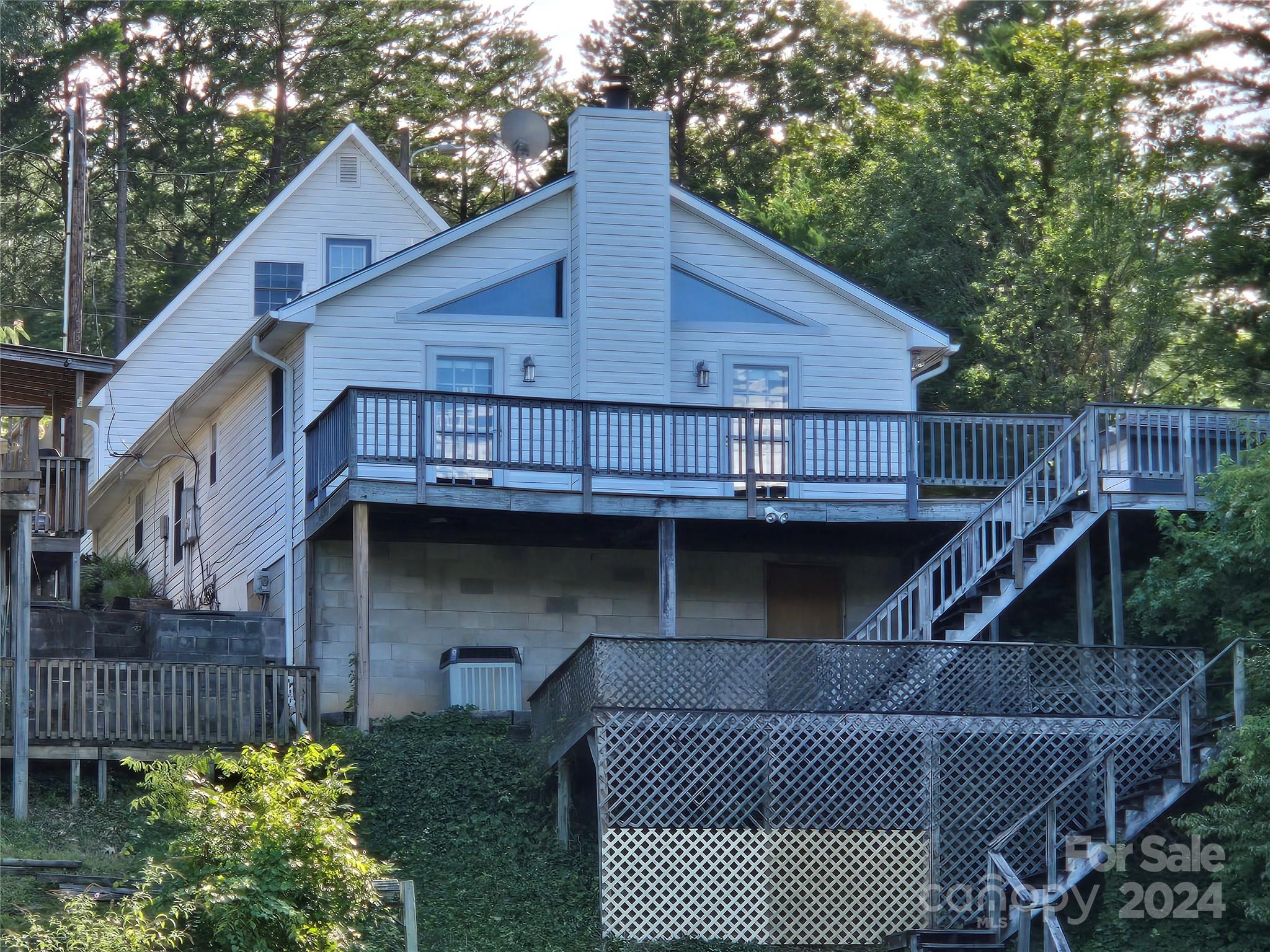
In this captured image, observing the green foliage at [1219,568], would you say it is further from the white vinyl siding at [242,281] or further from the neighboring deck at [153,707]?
the white vinyl siding at [242,281]

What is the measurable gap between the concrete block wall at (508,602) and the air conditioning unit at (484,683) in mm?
656

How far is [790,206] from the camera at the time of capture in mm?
40344

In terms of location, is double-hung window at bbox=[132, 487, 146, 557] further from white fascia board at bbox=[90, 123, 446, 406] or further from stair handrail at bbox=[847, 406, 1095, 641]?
stair handrail at bbox=[847, 406, 1095, 641]

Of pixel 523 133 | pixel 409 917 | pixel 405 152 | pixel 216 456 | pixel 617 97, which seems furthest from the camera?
pixel 405 152

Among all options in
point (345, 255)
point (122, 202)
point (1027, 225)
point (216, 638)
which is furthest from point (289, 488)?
point (122, 202)

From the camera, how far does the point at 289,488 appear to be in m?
26.3

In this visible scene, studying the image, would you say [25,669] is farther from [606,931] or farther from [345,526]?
[606,931]

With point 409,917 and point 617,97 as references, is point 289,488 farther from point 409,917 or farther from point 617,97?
point 409,917

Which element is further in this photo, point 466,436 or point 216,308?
point 216,308

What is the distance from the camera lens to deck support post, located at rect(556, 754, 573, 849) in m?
21.8

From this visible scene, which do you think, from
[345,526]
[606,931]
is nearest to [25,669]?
[345,526]

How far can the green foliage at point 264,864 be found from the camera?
612 inches

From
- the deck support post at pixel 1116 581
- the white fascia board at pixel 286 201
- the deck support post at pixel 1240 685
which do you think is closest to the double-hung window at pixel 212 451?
the white fascia board at pixel 286 201

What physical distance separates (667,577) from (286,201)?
13750 mm
